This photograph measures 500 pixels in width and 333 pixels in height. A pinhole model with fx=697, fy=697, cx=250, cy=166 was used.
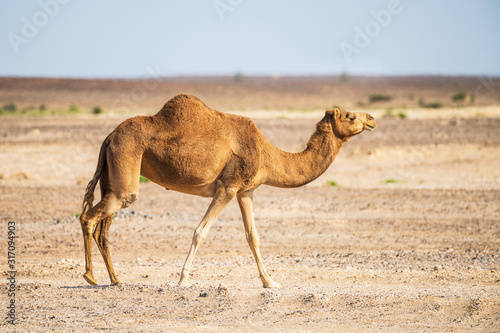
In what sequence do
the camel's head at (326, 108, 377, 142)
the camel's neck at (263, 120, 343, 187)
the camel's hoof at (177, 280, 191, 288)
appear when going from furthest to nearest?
the camel's head at (326, 108, 377, 142) < the camel's neck at (263, 120, 343, 187) < the camel's hoof at (177, 280, 191, 288)

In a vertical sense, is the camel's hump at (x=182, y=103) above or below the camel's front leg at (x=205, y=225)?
above

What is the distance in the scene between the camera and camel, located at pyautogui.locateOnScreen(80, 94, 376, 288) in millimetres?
8766

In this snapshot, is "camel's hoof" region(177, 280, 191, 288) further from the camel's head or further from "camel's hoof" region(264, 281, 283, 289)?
the camel's head

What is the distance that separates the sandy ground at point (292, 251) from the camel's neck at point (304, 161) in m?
1.46

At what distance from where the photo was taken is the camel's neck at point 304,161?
945cm

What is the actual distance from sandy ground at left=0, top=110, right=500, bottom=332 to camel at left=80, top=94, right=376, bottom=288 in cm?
81

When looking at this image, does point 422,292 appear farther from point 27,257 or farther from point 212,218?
point 27,257

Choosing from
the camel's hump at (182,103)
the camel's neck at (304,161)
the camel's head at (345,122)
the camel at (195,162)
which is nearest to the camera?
the camel at (195,162)

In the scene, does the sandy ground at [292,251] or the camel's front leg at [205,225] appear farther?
the camel's front leg at [205,225]

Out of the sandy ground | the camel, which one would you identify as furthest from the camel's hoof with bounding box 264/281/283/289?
→ the sandy ground

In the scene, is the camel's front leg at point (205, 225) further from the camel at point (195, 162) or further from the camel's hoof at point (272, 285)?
the camel's hoof at point (272, 285)

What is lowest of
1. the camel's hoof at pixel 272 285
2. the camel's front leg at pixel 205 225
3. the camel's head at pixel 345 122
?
the camel's hoof at pixel 272 285

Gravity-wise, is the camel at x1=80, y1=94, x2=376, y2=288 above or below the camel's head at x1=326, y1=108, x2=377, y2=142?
below

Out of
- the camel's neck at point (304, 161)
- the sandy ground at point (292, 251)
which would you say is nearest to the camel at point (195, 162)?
the camel's neck at point (304, 161)
